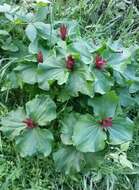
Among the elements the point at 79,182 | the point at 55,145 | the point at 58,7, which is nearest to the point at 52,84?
the point at 55,145

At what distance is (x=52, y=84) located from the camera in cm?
246

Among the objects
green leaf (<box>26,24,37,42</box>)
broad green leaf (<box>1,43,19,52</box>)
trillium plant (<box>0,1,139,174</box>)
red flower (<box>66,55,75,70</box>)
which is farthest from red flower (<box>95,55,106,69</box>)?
broad green leaf (<box>1,43,19,52</box>)

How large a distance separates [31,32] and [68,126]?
22.0 inches

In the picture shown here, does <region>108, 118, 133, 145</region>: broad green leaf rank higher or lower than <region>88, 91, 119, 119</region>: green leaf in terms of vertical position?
lower

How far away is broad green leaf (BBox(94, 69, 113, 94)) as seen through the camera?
94.7 inches

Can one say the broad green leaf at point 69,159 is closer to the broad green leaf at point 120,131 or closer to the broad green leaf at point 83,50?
the broad green leaf at point 120,131

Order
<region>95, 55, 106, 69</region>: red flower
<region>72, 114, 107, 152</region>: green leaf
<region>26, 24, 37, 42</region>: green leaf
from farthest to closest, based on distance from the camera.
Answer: <region>26, 24, 37, 42</region>: green leaf
<region>95, 55, 106, 69</region>: red flower
<region>72, 114, 107, 152</region>: green leaf

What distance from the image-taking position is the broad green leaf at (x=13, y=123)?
7.86 ft

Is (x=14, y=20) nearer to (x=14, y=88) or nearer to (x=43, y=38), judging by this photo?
(x=43, y=38)

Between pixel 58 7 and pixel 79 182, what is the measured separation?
1.15m

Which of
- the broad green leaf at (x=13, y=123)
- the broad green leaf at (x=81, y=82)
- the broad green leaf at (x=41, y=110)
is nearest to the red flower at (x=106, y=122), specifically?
the broad green leaf at (x=81, y=82)

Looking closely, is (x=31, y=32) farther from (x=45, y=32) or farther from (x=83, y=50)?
(x=83, y=50)

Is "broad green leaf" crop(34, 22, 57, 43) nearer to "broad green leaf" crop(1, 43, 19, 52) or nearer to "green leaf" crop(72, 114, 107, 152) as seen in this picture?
"broad green leaf" crop(1, 43, 19, 52)

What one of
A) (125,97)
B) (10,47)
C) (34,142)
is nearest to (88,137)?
(34,142)
